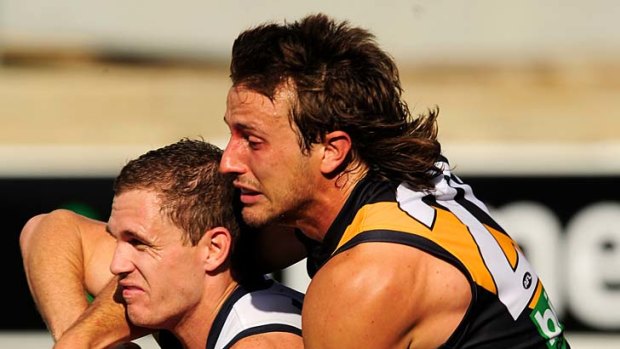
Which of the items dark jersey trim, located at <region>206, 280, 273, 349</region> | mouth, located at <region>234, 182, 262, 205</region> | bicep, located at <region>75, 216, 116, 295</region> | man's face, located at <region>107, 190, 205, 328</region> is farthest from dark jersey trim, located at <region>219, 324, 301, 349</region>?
bicep, located at <region>75, 216, 116, 295</region>

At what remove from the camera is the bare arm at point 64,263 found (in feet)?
12.6

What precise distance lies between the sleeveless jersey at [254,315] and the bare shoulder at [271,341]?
0.05 feet

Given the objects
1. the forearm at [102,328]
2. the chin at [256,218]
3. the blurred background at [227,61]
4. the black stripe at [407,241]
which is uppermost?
the black stripe at [407,241]

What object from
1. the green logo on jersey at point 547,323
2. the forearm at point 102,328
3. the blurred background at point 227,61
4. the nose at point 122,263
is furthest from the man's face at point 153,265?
the blurred background at point 227,61

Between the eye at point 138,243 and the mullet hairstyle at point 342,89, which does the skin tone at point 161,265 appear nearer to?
the eye at point 138,243

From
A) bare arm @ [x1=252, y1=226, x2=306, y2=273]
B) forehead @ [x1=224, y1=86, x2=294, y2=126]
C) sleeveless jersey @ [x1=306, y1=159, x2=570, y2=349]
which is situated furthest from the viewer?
bare arm @ [x1=252, y1=226, x2=306, y2=273]

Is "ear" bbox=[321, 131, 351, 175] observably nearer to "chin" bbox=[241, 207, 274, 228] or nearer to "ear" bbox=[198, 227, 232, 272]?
"chin" bbox=[241, 207, 274, 228]

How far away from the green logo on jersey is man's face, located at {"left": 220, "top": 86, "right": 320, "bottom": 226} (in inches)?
26.5

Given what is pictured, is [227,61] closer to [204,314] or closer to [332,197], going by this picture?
[204,314]

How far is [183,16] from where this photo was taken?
969cm

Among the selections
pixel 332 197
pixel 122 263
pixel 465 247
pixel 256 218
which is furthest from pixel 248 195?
pixel 465 247

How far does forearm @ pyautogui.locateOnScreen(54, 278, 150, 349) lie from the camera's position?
3.61 meters

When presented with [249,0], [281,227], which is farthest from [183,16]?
[281,227]

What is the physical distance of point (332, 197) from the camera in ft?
11.0
